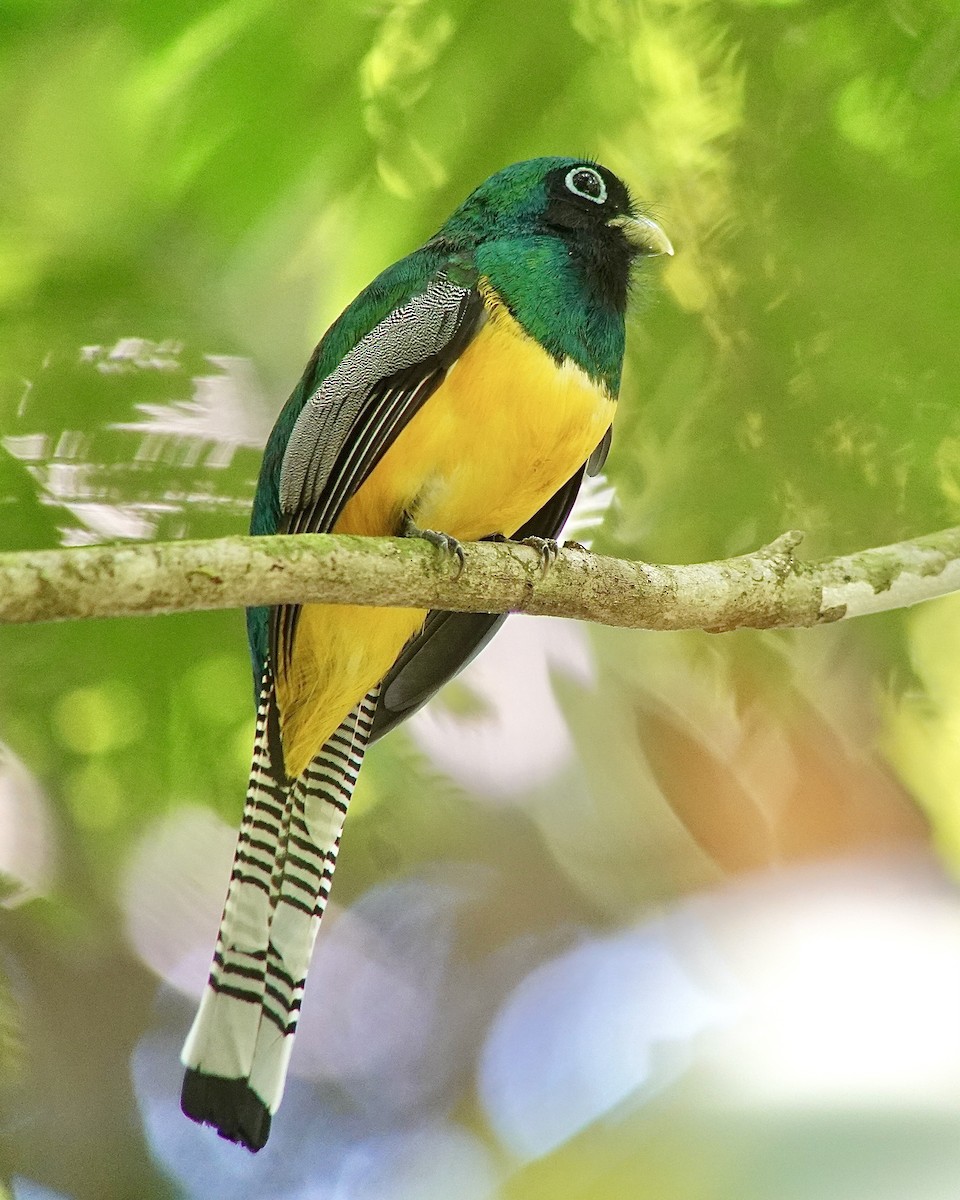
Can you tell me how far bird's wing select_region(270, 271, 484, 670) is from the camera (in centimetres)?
141

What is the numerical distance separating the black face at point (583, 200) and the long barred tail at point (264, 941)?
706 mm

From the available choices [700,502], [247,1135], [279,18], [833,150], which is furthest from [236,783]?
[833,150]

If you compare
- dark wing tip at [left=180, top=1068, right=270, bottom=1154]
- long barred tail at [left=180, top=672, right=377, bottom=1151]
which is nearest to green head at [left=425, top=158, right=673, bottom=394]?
long barred tail at [left=180, top=672, right=377, bottom=1151]

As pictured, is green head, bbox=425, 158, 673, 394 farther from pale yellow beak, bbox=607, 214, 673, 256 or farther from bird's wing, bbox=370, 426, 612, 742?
bird's wing, bbox=370, 426, 612, 742

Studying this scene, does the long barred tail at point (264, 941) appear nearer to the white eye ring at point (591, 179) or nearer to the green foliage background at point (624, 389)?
the green foliage background at point (624, 389)

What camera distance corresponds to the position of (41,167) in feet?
5.68

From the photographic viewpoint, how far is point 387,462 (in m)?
1.45

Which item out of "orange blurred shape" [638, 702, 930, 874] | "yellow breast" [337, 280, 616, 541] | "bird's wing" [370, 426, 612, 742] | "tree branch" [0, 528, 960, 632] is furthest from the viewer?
"orange blurred shape" [638, 702, 930, 874]

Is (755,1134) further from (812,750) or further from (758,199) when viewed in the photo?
(758,199)

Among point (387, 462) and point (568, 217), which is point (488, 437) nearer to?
point (387, 462)

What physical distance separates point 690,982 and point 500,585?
2.76ft

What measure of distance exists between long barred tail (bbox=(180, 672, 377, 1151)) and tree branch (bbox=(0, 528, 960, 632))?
377 millimetres

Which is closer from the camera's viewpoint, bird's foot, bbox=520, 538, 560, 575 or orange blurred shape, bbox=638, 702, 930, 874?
bird's foot, bbox=520, 538, 560, 575

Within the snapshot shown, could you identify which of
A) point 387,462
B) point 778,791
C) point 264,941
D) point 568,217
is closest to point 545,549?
point 387,462
